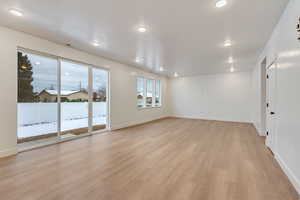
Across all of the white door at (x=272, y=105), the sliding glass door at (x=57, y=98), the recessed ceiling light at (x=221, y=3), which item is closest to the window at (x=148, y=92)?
the sliding glass door at (x=57, y=98)

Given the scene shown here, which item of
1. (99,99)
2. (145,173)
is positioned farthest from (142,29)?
(99,99)

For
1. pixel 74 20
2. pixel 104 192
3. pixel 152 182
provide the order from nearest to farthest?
pixel 104 192 → pixel 152 182 → pixel 74 20

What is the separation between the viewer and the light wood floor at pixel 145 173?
194 cm

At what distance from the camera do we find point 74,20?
286 cm

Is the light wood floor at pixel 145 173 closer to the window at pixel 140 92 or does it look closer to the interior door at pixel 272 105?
the interior door at pixel 272 105

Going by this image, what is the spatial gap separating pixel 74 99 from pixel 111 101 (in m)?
1.43

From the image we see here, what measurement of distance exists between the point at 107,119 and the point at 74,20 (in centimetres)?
374

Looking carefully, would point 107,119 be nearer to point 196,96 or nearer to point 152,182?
point 152,182

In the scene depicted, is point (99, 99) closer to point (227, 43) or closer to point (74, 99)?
point (74, 99)

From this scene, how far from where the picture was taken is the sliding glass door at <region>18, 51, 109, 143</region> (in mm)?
3592

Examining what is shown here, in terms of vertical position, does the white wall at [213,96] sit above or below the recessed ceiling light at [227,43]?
below

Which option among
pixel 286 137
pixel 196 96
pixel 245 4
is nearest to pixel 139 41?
pixel 245 4

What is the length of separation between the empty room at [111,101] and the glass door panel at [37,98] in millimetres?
25

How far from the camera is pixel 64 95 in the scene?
439 cm
